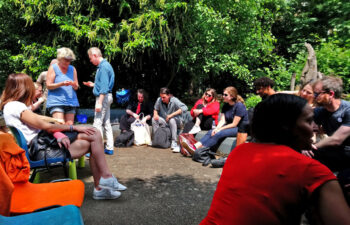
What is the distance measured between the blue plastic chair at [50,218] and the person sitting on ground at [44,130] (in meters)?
1.60

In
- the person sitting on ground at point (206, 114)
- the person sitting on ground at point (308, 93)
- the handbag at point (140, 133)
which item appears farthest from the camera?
the handbag at point (140, 133)

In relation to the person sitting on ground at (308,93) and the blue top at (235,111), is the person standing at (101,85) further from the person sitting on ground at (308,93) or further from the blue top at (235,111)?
Result: the person sitting on ground at (308,93)

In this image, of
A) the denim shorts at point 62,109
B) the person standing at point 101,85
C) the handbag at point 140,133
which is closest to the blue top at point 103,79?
the person standing at point 101,85

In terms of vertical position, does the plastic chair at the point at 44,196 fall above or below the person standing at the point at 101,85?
below

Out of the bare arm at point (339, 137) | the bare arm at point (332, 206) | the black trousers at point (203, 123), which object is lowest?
the black trousers at point (203, 123)

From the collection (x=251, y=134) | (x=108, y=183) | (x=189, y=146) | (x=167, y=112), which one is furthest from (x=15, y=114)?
(x=167, y=112)

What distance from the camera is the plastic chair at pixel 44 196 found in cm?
206

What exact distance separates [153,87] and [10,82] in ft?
33.0

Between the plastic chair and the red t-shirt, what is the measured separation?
1.19m

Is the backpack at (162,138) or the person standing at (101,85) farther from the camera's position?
the backpack at (162,138)

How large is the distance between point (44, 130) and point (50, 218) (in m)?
1.88

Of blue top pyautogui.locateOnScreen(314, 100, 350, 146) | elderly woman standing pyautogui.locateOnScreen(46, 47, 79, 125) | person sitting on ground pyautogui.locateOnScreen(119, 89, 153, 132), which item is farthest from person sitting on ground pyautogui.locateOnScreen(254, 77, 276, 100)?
person sitting on ground pyautogui.locateOnScreen(119, 89, 153, 132)

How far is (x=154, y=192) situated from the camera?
379cm

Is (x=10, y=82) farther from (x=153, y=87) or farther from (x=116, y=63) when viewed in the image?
(x=153, y=87)
